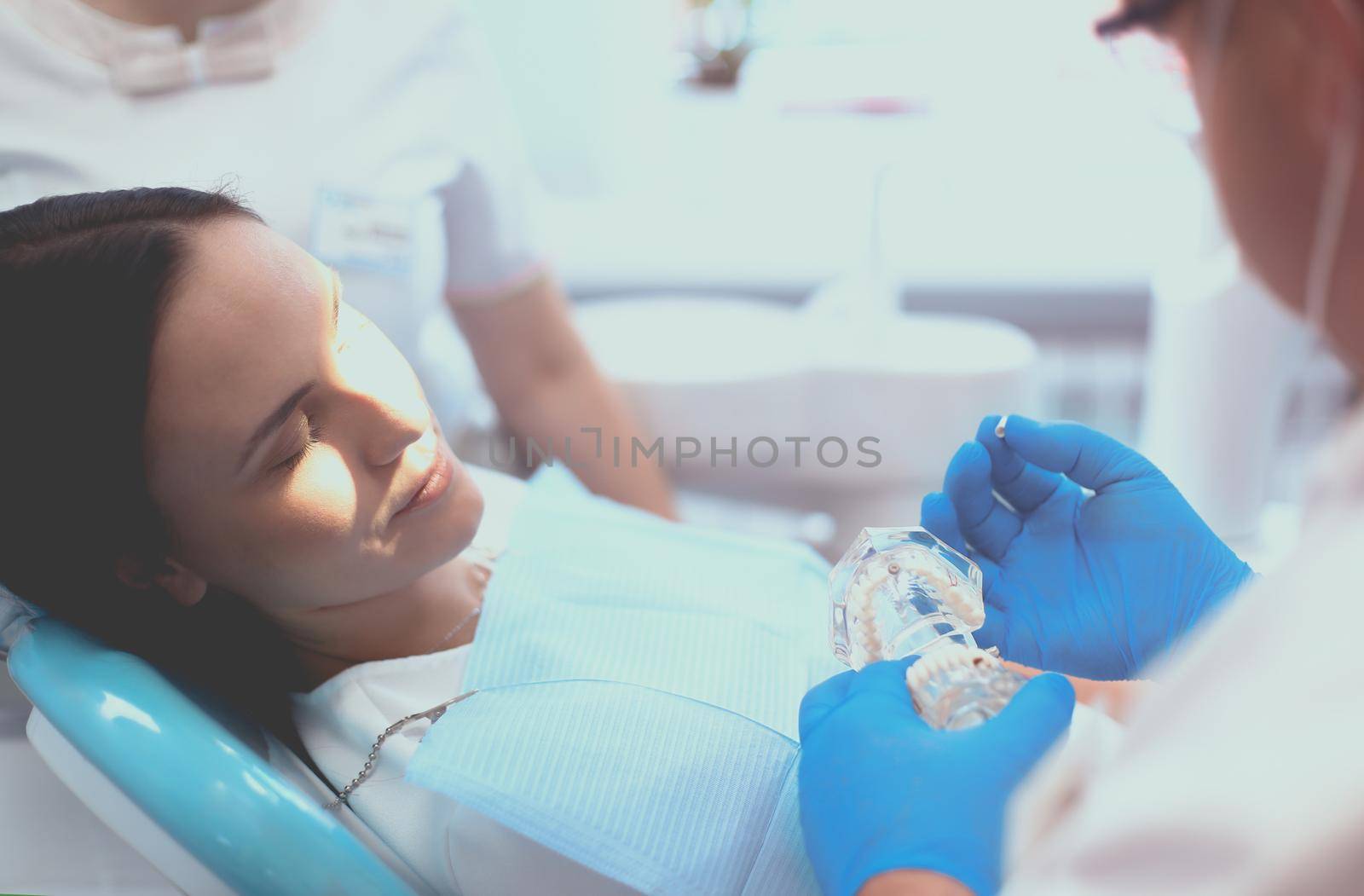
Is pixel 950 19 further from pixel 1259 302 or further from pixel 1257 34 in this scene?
pixel 1257 34

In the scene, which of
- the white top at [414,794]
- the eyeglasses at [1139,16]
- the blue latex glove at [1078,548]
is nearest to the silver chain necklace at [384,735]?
the white top at [414,794]

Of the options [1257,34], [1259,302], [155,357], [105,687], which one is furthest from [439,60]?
[1259,302]

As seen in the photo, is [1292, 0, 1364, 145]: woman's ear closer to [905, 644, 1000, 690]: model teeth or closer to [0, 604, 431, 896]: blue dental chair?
[905, 644, 1000, 690]: model teeth

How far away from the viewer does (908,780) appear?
0.58 meters

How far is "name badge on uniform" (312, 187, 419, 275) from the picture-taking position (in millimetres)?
926

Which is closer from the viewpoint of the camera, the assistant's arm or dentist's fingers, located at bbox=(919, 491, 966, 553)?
dentist's fingers, located at bbox=(919, 491, 966, 553)

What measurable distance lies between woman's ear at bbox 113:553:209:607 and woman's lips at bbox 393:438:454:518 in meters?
0.13

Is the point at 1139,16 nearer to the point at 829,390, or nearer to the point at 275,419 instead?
the point at 275,419

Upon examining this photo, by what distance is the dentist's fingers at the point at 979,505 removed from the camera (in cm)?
75

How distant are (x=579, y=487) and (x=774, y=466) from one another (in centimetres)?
31

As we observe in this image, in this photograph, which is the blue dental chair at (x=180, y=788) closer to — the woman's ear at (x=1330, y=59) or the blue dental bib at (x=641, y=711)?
the blue dental bib at (x=641, y=711)

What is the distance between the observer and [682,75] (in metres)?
2.20

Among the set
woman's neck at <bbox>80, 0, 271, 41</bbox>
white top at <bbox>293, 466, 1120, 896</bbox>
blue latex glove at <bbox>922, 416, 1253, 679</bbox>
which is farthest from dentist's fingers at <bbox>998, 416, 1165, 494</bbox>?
woman's neck at <bbox>80, 0, 271, 41</bbox>

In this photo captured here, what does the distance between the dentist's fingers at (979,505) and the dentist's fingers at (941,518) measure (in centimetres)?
1
